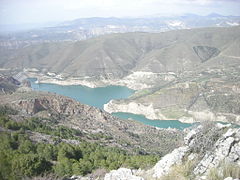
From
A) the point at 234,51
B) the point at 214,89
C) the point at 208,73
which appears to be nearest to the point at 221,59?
the point at 234,51

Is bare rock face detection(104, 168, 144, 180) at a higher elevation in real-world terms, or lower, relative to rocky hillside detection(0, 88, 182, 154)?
higher

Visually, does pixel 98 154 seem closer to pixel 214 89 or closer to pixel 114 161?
pixel 114 161

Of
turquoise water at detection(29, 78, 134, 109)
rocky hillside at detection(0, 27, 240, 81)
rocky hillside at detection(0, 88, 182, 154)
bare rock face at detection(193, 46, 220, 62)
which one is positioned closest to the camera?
rocky hillside at detection(0, 88, 182, 154)

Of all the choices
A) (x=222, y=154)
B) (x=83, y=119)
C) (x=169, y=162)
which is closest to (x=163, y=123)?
(x=83, y=119)

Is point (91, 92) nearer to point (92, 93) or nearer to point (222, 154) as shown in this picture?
point (92, 93)

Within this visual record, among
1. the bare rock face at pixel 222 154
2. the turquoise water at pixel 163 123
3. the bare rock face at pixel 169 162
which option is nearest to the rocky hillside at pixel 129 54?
the turquoise water at pixel 163 123

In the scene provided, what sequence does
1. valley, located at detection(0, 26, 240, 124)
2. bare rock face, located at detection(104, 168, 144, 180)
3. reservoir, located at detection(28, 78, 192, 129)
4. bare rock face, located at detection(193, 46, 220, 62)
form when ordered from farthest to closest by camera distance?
1. bare rock face, located at detection(193, 46, 220, 62)
2. reservoir, located at detection(28, 78, 192, 129)
3. valley, located at detection(0, 26, 240, 124)
4. bare rock face, located at detection(104, 168, 144, 180)

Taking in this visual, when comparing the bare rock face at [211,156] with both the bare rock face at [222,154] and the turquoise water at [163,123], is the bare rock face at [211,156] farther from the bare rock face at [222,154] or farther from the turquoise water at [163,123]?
the turquoise water at [163,123]

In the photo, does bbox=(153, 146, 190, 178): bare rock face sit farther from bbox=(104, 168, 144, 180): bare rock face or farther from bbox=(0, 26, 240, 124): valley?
bbox=(0, 26, 240, 124): valley

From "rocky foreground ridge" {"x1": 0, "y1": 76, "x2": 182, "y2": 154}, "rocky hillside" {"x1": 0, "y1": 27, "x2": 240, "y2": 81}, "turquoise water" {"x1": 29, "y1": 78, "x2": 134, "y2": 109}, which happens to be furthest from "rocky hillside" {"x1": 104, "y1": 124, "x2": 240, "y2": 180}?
"rocky hillside" {"x1": 0, "y1": 27, "x2": 240, "y2": 81}
